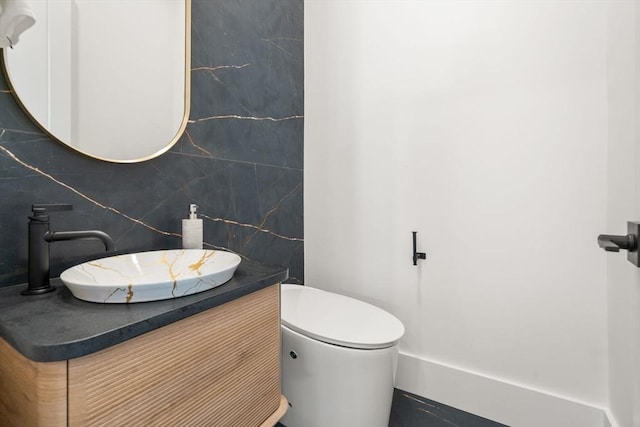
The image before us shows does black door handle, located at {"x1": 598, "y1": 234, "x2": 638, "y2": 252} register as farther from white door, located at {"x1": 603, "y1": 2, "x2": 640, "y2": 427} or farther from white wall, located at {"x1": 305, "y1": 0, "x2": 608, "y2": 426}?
white wall, located at {"x1": 305, "y1": 0, "x2": 608, "y2": 426}

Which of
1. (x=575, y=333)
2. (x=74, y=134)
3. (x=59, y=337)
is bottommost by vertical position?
(x=575, y=333)

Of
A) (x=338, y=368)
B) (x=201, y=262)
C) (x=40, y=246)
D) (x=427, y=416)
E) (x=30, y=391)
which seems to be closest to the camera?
(x=30, y=391)

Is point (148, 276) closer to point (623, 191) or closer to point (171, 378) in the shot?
point (171, 378)

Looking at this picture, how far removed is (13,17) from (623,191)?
1749mm

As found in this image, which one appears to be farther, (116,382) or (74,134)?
(74,134)

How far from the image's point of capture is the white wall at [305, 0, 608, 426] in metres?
1.22

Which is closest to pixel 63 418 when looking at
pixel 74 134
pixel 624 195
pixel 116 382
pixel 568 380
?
pixel 116 382

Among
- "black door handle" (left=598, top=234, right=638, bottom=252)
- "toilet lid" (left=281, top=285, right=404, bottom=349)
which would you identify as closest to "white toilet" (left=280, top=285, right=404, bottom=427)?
"toilet lid" (left=281, top=285, right=404, bottom=349)

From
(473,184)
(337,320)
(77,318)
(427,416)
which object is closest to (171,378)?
(77,318)

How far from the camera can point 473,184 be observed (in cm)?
141

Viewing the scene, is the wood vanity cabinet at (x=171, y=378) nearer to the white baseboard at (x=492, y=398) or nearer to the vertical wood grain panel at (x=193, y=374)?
the vertical wood grain panel at (x=193, y=374)

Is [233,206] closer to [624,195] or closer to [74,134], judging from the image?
[74,134]

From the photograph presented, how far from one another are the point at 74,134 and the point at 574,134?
1.79 meters

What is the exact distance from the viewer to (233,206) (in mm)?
1425
